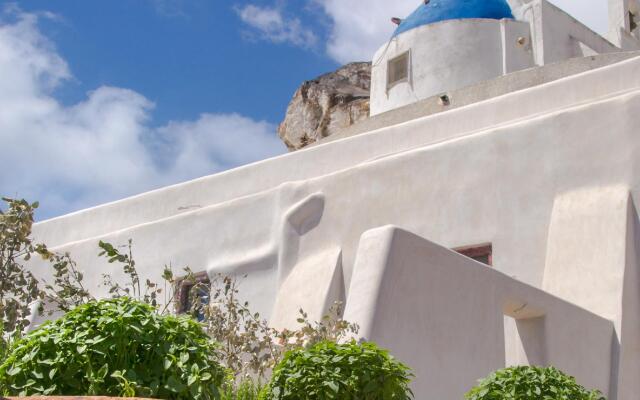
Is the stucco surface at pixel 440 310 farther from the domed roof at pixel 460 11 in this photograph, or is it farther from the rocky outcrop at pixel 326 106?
the rocky outcrop at pixel 326 106

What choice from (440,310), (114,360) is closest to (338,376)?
(114,360)

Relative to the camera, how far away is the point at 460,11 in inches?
722

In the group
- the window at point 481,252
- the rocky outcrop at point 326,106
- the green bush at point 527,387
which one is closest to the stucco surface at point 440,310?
the green bush at point 527,387

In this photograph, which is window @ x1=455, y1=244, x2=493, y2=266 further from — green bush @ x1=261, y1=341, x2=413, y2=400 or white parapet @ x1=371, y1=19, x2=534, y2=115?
white parapet @ x1=371, y1=19, x2=534, y2=115

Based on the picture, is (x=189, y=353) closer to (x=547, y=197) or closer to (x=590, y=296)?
(x=590, y=296)

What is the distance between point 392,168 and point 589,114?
2459 mm

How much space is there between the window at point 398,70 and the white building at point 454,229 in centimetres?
273

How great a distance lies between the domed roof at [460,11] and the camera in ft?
60.0

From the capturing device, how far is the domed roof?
1828 centimetres

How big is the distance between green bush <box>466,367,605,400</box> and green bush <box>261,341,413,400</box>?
0.84m

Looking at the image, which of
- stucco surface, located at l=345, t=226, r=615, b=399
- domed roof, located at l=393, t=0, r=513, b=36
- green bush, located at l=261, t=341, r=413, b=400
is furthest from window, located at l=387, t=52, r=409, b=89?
green bush, located at l=261, t=341, r=413, b=400

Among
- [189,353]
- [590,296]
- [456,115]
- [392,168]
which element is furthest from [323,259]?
[189,353]

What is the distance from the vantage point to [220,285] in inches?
507

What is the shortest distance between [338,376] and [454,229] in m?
5.71
